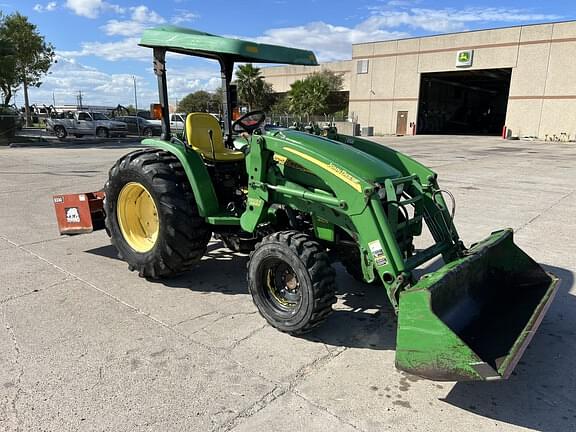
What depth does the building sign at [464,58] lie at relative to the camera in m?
32.3

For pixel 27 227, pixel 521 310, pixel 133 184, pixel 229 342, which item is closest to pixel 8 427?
pixel 229 342

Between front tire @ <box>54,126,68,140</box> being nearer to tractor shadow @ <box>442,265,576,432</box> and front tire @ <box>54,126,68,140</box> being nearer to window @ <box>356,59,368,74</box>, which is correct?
window @ <box>356,59,368,74</box>

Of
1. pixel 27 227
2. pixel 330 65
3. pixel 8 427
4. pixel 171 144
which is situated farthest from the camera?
pixel 330 65

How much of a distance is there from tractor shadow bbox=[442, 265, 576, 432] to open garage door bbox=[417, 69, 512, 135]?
35078 millimetres

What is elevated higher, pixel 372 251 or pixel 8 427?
pixel 372 251

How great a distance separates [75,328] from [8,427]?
1.12m

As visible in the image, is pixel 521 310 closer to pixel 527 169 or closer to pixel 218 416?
pixel 218 416

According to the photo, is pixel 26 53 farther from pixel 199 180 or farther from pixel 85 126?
pixel 199 180

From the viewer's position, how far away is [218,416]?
254cm

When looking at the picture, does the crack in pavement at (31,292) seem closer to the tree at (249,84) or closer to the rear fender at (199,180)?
the rear fender at (199,180)

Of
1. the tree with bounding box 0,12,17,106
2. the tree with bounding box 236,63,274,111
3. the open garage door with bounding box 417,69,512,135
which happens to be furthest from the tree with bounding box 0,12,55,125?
the open garage door with bounding box 417,69,512,135

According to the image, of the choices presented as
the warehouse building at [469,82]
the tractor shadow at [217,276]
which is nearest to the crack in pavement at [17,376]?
the tractor shadow at [217,276]

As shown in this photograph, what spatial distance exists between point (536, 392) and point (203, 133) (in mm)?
3616

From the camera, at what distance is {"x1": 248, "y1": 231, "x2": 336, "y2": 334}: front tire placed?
3158 millimetres
